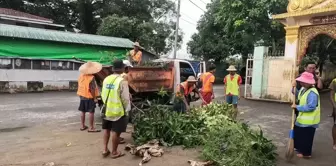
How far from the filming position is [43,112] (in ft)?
31.2

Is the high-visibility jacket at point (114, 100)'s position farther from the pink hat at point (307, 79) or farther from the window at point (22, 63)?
the window at point (22, 63)

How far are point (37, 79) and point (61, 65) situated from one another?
1456 millimetres

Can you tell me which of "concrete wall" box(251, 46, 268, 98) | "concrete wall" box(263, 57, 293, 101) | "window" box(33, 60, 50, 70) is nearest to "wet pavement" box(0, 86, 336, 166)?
"concrete wall" box(263, 57, 293, 101)

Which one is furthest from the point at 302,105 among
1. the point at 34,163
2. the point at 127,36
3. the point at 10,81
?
the point at 127,36

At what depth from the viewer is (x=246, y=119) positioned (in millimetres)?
9125

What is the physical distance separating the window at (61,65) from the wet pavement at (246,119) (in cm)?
420

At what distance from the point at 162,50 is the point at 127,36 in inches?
182

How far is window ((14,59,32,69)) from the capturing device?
1485 centimetres

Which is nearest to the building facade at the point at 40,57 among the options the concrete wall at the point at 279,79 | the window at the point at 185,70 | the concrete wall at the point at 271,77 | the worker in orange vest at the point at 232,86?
the window at the point at 185,70

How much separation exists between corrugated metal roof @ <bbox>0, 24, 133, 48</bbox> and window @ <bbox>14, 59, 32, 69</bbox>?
1.14 metres

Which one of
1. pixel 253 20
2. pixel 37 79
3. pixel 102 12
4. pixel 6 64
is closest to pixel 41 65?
pixel 37 79

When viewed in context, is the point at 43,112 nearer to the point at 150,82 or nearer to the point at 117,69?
the point at 150,82

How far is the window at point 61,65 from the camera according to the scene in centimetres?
1614

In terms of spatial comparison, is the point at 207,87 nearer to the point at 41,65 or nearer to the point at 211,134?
the point at 211,134
